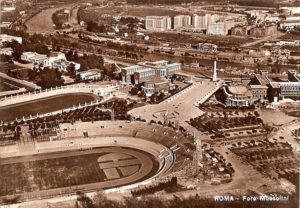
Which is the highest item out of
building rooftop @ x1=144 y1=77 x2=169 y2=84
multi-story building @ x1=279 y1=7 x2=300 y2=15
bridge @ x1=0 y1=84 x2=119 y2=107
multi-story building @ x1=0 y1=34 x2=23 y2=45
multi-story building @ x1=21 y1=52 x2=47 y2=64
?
multi-story building @ x1=279 y1=7 x2=300 y2=15

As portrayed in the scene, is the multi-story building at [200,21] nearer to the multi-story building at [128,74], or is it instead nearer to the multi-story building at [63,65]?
the multi-story building at [63,65]

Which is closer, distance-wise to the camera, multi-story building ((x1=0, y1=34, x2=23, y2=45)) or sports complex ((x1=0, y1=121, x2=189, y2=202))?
sports complex ((x1=0, y1=121, x2=189, y2=202))

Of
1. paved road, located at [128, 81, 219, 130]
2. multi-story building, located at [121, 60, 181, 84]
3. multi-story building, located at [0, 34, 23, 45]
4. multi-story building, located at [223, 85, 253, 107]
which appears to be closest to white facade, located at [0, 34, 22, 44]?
multi-story building, located at [0, 34, 23, 45]

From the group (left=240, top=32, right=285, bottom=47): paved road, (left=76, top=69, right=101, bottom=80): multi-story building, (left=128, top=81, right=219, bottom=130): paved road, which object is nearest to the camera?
(left=128, top=81, right=219, bottom=130): paved road

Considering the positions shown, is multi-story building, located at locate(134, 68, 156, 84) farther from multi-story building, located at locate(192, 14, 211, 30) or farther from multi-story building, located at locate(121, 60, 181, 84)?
multi-story building, located at locate(192, 14, 211, 30)

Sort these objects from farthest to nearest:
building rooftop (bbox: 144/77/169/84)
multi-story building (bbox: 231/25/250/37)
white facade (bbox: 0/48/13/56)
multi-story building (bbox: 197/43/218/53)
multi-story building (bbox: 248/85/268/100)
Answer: multi-story building (bbox: 231/25/250/37), multi-story building (bbox: 197/43/218/53), white facade (bbox: 0/48/13/56), building rooftop (bbox: 144/77/169/84), multi-story building (bbox: 248/85/268/100)

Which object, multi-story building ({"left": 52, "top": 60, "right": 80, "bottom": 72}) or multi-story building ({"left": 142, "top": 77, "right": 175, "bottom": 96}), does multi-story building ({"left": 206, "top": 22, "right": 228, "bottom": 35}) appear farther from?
multi-story building ({"left": 142, "top": 77, "right": 175, "bottom": 96})

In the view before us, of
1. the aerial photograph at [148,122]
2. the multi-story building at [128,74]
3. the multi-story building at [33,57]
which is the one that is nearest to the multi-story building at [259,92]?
the aerial photograph at [148,122]

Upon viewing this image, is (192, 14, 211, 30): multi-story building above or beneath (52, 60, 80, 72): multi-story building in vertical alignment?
above
